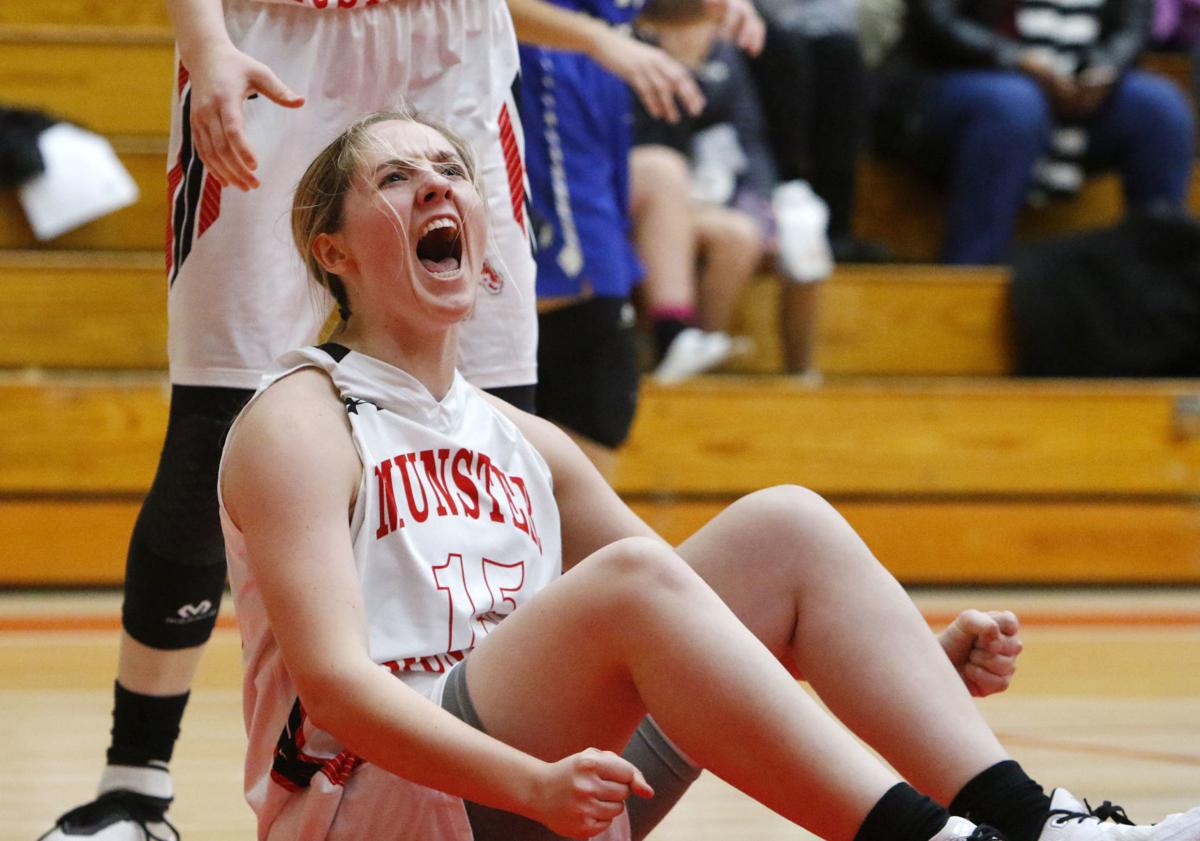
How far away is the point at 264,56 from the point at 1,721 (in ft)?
4.40

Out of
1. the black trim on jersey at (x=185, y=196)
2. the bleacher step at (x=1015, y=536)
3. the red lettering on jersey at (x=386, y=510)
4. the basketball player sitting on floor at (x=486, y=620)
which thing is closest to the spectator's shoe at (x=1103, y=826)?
the basketball player sitting on floor at (x=486, y=620)

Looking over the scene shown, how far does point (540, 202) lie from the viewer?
9.22 feet

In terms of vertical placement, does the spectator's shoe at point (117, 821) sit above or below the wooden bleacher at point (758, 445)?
above

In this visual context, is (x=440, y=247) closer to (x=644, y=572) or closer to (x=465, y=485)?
(x=465, y=485)

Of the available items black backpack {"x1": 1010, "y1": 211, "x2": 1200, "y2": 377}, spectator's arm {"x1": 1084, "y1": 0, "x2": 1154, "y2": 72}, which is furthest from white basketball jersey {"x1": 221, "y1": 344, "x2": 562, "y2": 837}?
spectator's arm {"x1": 1084, "y1": 0, "x2": 1154, "y2": 72}

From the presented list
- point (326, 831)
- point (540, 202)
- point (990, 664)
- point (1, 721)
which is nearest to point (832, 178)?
point (540, 202)

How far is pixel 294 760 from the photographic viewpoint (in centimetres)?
→ 141

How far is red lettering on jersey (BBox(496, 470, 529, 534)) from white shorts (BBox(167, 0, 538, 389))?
1.14 ft

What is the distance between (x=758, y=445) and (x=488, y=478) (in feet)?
8.65

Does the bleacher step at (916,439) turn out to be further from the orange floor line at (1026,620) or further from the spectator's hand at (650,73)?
the spectator's hand at (650,73)

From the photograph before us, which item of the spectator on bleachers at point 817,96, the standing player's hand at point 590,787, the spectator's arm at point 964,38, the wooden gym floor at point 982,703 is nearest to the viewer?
the standing player's hand at point 590,787

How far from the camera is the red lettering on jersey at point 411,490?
144 cm

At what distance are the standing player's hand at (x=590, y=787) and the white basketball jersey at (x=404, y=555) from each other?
239 millimetres

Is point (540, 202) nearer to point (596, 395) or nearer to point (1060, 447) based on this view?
point (596, 395)
